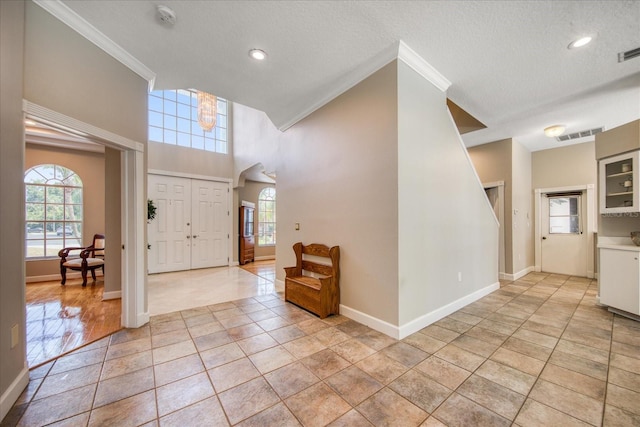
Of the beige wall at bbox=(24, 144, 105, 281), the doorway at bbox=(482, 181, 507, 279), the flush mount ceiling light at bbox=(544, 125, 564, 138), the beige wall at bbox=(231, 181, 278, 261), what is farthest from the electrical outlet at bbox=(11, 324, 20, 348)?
the flush mount ceiling light at bbox=(544, 125, 564, 138)

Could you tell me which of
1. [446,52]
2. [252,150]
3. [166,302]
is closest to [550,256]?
[446,52]

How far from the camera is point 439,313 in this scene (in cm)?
304

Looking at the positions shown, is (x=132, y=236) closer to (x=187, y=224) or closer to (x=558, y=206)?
(x=187, y=224)

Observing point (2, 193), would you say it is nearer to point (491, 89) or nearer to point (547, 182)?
point (491, 89)

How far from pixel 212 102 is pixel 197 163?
2023mm

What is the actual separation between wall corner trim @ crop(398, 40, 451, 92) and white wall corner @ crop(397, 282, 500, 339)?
2773 mm

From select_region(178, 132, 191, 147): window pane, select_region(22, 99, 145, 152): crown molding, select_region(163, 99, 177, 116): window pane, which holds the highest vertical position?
select_region(163, 99, 177, 116): window pane

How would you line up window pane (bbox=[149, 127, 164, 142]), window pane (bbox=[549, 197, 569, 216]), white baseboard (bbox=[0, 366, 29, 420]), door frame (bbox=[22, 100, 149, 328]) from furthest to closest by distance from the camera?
1. window pane (bbox=[149, 127, 164, 142])
2. window pane (bbox=[549, 197, 569, 216])
3. door frame (bbox=[22, 100, 149, 328])
4. white baseboard (bbox=[0, 366, 29, 420])

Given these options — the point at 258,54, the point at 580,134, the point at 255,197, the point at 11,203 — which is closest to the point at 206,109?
the point at 258,54

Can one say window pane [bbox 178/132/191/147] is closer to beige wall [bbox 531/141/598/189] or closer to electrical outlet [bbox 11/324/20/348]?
electrical outlet [bbox 11/324/20/348]

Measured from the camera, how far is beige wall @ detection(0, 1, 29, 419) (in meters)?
1.58

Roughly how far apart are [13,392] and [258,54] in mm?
3307

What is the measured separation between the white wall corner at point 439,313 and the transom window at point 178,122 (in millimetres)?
6394

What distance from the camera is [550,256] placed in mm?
5703
